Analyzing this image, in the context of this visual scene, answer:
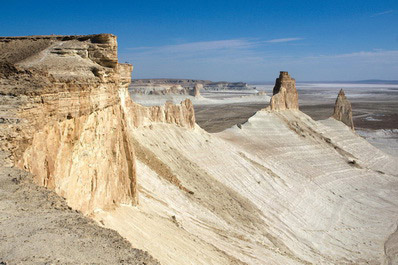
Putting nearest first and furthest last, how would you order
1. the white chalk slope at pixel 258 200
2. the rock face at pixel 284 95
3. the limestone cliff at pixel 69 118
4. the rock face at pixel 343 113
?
the limestone cliff at pixel 69 118 < the white chalk slope at pixel 258 200 < the rock face at pixel 284 95 < the rock face at pixel 343 113

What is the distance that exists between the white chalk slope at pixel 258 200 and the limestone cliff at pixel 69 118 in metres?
0.97

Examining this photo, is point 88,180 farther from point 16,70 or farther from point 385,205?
point 385,205

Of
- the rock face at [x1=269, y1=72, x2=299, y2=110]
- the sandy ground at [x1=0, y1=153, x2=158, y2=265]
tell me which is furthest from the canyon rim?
the rock face at [x1=269, y1=72, x2=299, y2=110]

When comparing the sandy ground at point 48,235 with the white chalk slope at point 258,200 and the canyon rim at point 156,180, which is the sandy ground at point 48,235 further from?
the white chalk slope at point 258,200

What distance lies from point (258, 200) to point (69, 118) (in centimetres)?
1522

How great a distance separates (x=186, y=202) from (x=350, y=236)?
9.09m

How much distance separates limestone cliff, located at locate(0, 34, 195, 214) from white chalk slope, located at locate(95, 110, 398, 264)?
0.97 m

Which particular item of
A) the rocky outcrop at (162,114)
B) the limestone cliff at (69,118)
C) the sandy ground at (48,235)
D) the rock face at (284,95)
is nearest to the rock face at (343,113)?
the rock face at (284,95)

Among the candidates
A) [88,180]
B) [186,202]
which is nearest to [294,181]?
[186,202]

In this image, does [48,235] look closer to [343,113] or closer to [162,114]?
[162,114]

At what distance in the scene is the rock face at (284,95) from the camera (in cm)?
3887

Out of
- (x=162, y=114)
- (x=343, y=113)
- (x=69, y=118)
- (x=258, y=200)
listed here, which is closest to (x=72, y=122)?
(x=69, y=118)

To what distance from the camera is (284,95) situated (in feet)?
130

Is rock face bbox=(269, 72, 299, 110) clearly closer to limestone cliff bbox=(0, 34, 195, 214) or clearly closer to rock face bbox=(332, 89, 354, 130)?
rock face bbox=(332, 89, 354, 130)
